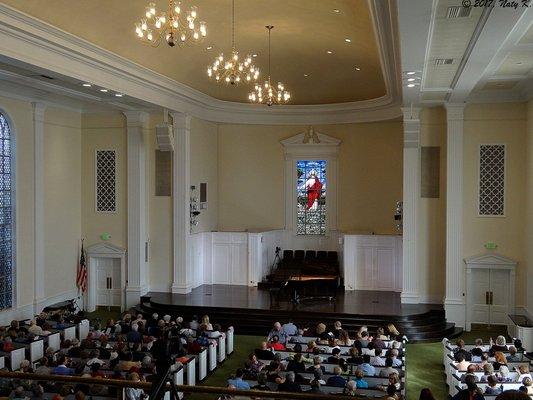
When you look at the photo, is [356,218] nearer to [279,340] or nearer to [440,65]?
[279,340]

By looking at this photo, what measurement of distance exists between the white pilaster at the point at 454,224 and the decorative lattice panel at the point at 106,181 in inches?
410

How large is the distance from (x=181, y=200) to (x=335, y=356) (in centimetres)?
857

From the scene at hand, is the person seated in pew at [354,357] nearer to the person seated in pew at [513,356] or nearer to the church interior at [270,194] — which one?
the church interior at [270,194]

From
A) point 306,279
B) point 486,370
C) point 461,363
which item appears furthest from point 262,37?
point 486,370

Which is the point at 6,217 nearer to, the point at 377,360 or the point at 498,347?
the point at 377,360

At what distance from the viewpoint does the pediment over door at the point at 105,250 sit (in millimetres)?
18469

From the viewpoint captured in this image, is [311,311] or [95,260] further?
[95,260]

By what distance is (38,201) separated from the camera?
16.7 metres

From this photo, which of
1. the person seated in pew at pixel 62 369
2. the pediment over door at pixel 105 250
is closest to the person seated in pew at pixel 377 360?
the person seated in pew at pixel 62 369

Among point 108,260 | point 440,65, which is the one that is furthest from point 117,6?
point 108,260

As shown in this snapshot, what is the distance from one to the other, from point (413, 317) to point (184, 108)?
30.6 feet

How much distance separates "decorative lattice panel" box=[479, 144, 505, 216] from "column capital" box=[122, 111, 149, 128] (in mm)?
10214

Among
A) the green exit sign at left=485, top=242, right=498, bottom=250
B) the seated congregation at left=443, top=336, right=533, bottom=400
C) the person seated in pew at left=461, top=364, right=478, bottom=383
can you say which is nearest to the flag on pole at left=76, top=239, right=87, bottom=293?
the seated congregation at left=443, top=336, right=533, bottom=400

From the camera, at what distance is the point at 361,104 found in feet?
66.2
